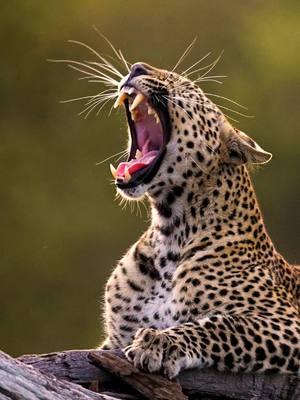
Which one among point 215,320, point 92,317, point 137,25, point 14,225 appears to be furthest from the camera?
point 137,25

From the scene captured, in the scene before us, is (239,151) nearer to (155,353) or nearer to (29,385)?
(155,353)

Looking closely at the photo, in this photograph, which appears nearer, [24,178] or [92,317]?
[92,317]

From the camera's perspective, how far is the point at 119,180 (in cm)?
973

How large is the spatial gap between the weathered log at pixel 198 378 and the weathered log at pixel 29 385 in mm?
415

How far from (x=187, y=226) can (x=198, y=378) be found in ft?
4.24

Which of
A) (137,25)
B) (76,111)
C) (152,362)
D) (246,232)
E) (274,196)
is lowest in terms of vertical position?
(152,362)

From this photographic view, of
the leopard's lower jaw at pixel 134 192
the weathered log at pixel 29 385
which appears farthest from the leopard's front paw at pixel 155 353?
the leopard's lower jaw at pixel 134 192

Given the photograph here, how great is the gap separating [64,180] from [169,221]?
61.0 feet

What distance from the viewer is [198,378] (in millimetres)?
8805

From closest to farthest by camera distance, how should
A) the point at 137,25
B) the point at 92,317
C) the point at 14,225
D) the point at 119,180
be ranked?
the point at 119,180 → the point at 92,317 → the point at 14,225 → the point at 137,25

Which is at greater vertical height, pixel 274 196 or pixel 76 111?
pixel 76 111

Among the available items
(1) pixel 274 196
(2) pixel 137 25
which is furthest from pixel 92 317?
(2) pixel 137 25

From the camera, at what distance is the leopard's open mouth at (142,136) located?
32.1 ft

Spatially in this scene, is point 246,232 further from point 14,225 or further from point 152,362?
point 14,225
